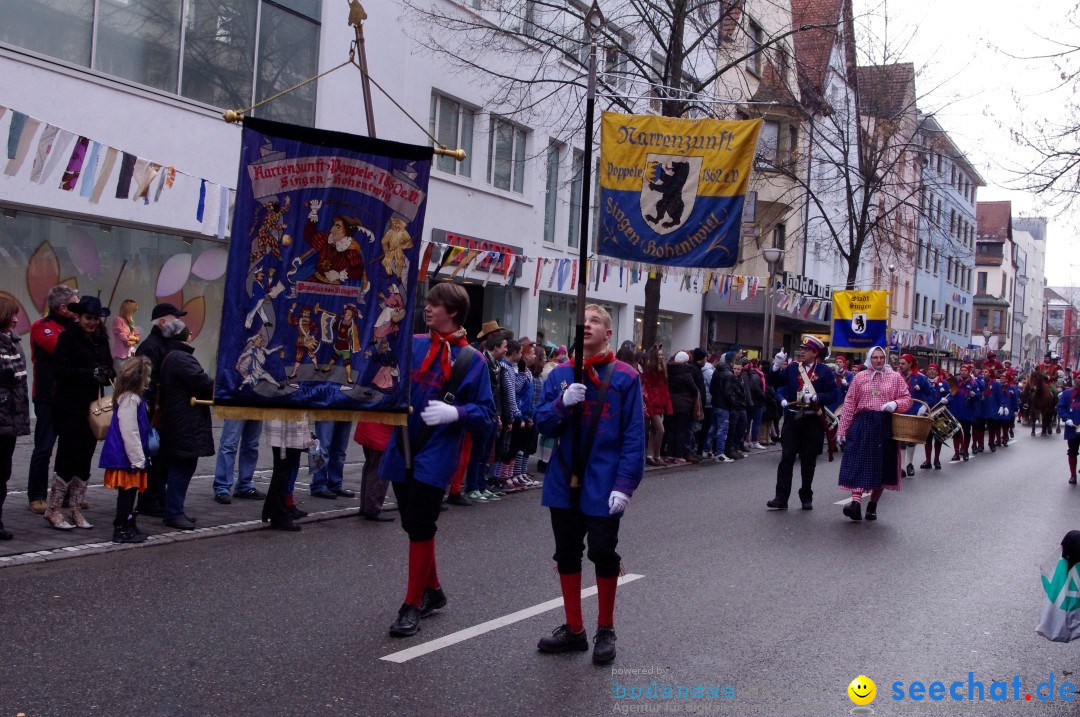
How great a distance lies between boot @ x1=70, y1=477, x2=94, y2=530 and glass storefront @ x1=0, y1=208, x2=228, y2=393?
5.78 m

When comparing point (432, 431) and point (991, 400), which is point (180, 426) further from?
point (991, 400)

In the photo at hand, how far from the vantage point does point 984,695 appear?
5.14 metres

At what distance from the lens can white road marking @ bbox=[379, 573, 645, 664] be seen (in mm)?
5332

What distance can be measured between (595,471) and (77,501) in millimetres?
4709

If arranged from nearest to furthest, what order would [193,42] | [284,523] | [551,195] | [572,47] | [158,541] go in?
[158,541] → [284,523] → [193,42] → [572,47] → [551,195]

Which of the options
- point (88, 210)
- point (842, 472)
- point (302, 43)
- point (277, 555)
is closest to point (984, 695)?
point (277, 555)

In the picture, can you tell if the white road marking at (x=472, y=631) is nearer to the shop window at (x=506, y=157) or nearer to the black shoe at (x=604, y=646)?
the black shoe at (x=604, y=646)

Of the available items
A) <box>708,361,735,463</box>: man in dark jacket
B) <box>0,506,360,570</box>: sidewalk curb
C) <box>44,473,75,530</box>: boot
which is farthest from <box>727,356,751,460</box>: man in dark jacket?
<box>44,473,75,530</box>: boot

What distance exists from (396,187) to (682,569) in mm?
3521

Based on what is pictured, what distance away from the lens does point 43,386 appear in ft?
28.4

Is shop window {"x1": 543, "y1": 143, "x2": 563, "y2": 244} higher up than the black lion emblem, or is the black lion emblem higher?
shop window {"x1": 543, "y1": 143, "x2": 563, "y2": 244}

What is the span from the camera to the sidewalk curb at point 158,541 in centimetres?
708

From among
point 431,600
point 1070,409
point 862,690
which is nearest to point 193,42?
point 431,600

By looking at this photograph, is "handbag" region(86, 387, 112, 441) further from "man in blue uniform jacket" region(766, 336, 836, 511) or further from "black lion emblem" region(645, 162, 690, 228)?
"man in blue uniform jacket" region(766, 336, 836, 511)
